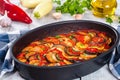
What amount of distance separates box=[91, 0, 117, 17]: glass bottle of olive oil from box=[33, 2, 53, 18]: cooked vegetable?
0.58 ft

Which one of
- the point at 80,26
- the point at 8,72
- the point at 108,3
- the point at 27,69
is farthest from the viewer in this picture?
the point at 108,3

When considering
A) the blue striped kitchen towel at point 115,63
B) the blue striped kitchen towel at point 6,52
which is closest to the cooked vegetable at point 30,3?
the blue striped kitchen towel at point 6,52

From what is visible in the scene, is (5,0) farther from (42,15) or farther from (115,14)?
(115,14)

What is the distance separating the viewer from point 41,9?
1.20 metres

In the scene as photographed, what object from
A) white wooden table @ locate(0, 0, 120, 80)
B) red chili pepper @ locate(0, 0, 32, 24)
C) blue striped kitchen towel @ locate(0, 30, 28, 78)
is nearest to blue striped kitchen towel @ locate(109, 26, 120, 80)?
white wooden table @ locate(0, 0, 120, 80)

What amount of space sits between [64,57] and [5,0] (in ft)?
1.57

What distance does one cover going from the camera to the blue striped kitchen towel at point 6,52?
35.4 inches

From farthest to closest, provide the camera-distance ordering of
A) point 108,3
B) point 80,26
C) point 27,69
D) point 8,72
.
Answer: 1. point 108,3
2. point 80,26
3. point 8,72
4. point 27,69

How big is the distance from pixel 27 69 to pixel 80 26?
0.30 m

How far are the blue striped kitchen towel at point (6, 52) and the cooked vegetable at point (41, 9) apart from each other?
16 cm

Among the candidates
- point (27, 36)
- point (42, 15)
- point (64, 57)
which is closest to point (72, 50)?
point (64, 57)

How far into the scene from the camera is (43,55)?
898 millimetres

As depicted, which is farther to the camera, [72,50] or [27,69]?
[72,50]

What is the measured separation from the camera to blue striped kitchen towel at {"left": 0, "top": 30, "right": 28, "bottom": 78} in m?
0.90
